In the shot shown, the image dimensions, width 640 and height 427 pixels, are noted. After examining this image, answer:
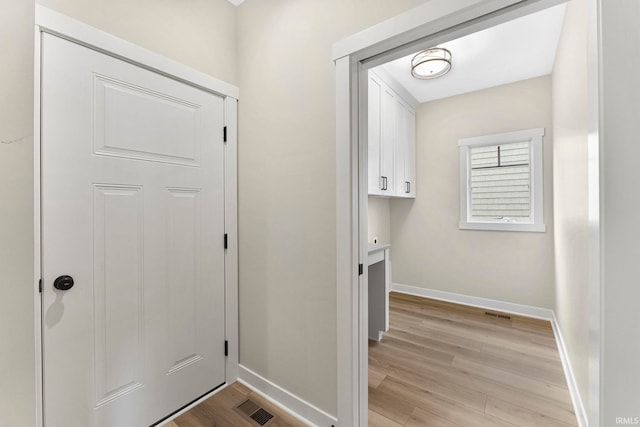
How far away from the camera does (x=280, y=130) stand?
5.55ft

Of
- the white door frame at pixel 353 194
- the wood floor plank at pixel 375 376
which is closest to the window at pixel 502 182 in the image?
the wood floor plank at pixel 375 376

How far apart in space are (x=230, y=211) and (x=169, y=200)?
0.41 meters

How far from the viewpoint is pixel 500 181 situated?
3.38m

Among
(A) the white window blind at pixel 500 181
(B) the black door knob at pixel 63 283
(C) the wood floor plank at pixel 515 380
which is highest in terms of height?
(A) the white window blind at pixel 500 181

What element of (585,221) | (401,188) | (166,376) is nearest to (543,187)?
(401,188)

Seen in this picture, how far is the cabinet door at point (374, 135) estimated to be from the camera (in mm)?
2627

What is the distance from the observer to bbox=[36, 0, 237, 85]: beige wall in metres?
1.32

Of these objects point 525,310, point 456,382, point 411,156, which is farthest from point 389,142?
point 525,310

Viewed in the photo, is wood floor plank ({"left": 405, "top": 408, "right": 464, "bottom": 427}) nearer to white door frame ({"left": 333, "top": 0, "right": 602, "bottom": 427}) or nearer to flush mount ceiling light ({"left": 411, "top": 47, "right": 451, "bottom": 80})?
white door frame ({"left": 333, "top": 0, "right": 602, "bottom": 427})

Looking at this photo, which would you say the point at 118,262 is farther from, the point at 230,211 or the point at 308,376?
the point at 308,376

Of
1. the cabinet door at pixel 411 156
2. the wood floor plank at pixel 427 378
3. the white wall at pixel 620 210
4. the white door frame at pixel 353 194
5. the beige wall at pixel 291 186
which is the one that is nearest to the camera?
the white wall at pixel 620 210

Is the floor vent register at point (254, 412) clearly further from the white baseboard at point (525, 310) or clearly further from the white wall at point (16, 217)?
the white baseboard at point (525, 310)

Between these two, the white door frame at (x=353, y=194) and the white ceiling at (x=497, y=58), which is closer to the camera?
the white door frame at (x=353, y=194)

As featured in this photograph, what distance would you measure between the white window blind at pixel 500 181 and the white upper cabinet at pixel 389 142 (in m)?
0.80
